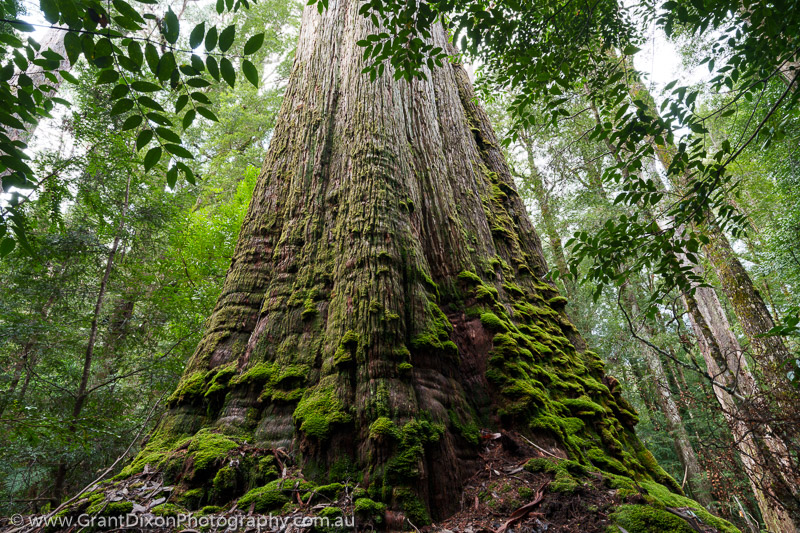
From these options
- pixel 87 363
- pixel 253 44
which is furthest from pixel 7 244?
pixel 87 363

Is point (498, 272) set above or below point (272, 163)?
below

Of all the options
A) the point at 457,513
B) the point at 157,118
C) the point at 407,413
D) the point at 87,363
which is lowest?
the point at 457,513

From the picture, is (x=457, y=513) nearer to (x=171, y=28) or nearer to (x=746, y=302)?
(x=171, y=28)

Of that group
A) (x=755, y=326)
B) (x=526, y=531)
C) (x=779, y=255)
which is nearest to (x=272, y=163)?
(x=526, y=531)

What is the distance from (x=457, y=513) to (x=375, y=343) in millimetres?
1045

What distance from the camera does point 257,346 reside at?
2.60 metres

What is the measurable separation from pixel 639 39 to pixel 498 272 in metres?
3.49

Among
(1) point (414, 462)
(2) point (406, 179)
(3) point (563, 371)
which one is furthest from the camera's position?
(2) point (406, 179)

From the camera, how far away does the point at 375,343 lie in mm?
2375

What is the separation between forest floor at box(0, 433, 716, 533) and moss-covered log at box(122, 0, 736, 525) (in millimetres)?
89

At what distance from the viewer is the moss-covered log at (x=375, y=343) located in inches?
82.0

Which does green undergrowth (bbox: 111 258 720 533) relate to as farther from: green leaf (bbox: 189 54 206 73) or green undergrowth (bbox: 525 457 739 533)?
green leaf (bbox: 189 54 206 73)

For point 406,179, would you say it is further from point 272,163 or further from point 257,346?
point 257,346

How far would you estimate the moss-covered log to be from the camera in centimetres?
208
